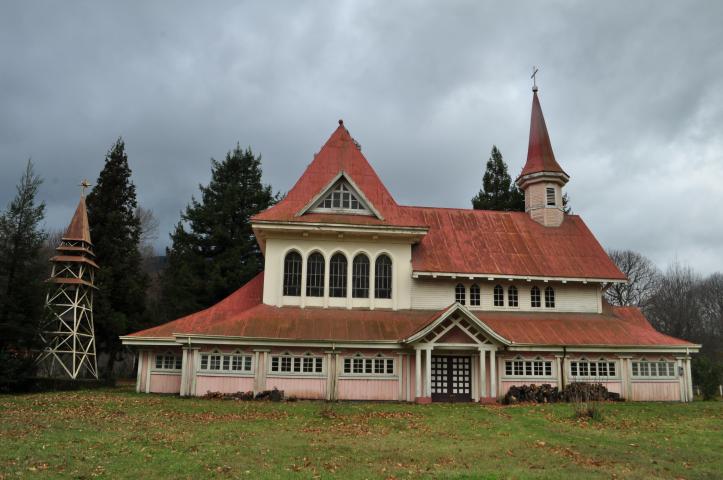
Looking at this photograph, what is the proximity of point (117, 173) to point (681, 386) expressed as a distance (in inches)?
1426

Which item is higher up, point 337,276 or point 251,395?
point 337,276

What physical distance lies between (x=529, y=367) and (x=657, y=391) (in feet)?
19.3

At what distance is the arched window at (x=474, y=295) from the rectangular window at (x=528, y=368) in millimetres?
3391

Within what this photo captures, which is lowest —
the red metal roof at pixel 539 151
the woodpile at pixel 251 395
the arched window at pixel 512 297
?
the woodpile at pixel 251 395

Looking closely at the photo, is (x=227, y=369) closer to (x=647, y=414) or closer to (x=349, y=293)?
(x=349, y=293)

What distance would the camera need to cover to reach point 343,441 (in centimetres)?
1418

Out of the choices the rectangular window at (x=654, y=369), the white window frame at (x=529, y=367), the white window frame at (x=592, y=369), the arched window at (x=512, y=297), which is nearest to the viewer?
the white window frame at (x=529, y=367)

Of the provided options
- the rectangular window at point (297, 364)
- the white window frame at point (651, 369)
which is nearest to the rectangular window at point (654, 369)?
Answer: the white window frame at point (651, 369)

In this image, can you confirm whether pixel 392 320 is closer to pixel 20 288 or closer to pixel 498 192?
pixel 20 288

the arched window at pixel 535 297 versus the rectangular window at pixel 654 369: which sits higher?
the arched window at pixel 535 297

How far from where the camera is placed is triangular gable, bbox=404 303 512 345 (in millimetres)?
23469

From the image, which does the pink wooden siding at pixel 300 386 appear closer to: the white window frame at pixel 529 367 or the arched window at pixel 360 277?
the arched window at pixel 360 277

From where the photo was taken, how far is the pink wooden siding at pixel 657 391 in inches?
1017

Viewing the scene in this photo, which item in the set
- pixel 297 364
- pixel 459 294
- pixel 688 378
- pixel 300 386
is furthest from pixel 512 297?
pixel 300 386
